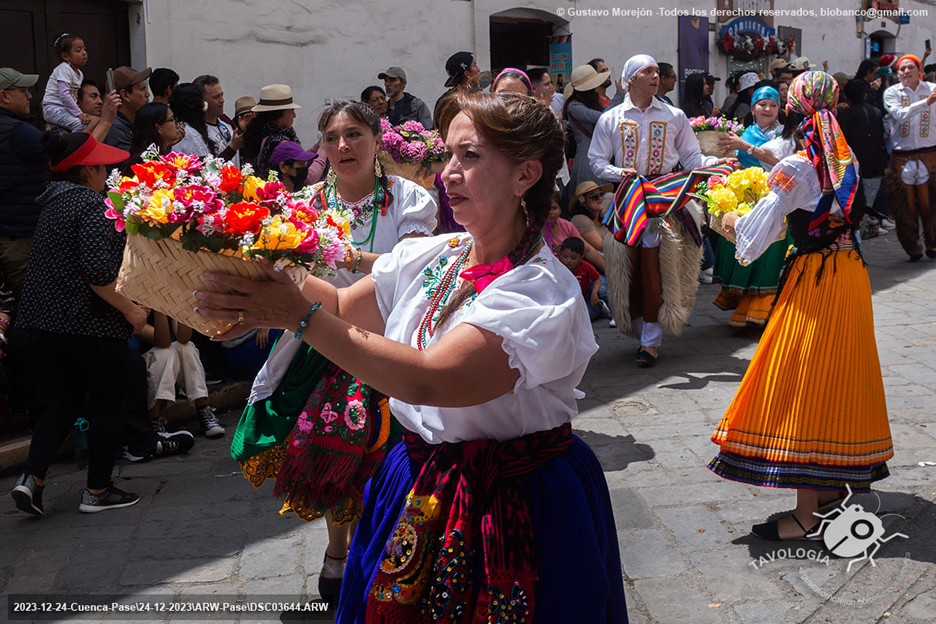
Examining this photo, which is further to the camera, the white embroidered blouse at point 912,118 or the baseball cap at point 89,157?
the white embroidered blouse at point 912,118

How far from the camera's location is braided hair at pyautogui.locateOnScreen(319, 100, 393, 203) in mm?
3818

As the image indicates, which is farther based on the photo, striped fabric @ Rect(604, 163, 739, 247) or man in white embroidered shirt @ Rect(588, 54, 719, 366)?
man in white embroidered shirt @ Rect(588, 54, 719, 366)

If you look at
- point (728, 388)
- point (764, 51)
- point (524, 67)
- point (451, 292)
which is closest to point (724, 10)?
point (764, 51)

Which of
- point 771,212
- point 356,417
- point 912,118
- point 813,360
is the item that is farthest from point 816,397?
point 912,118

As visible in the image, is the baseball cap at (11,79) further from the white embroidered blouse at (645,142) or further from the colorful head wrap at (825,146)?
the colorful head wrap at (825,146)

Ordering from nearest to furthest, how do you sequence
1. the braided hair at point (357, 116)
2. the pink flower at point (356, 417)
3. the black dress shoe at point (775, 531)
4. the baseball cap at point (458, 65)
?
the pink flower at point (356, 417)
the braided hair at point (357, 116)
the black dress shoe at point (775, 531)
the baseball cap at point (458, 65)

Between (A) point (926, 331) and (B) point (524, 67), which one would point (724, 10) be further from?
(A) point (926, 331)

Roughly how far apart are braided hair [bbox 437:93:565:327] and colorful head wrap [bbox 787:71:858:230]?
2148mm

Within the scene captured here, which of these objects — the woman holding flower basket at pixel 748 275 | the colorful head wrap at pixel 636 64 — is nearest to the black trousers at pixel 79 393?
the colorful head wrap at pixel 636 64

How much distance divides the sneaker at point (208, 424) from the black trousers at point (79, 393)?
1106 millimetres

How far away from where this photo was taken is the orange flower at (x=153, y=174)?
7.18ft

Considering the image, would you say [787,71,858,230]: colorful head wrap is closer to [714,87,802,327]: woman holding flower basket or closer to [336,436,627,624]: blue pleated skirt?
[336,436,627,624]: blue pleated skirt

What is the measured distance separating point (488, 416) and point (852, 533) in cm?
253

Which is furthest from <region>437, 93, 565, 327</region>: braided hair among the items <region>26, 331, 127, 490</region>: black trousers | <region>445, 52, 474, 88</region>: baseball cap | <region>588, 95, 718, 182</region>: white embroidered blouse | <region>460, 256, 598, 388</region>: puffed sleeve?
<region>445, 52, 474, 88</region>: baseball cap
